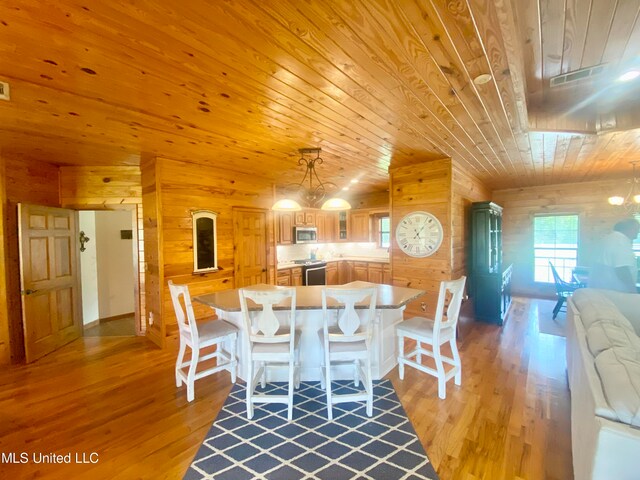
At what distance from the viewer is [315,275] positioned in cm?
632

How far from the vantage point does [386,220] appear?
23.4ft

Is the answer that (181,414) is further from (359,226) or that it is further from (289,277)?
(359,226)

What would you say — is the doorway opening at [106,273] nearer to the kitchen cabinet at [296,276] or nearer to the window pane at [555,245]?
the kitchen cabinet at [296,276]

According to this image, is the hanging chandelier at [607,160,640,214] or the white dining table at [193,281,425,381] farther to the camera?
the hanging chandelier at [607,160,640,214]

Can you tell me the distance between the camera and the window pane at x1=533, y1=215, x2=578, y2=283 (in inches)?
251

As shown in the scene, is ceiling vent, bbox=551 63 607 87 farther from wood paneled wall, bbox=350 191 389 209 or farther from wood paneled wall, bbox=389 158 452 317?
wood paneled wall, bbox=350 191 389 209

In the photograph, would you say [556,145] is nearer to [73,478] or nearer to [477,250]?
[477,250]

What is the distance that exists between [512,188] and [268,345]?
271 inches

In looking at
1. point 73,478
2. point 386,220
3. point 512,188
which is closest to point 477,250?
point 386,220

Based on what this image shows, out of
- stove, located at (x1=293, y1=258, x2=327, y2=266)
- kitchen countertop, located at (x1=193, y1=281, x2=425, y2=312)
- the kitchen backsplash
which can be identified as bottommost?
kitchen countertop, located at (x1=193, y1=281, x2=425, y2=312)

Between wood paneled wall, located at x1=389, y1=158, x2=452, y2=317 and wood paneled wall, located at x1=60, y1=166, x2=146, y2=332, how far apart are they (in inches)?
147

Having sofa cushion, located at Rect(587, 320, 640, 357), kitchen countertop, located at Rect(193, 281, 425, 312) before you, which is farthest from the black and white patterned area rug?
sofa cushion, located at Rect(587, 320, 640, 357)

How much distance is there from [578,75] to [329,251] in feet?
19.2

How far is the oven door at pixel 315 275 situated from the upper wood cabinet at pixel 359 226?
1234 mm
